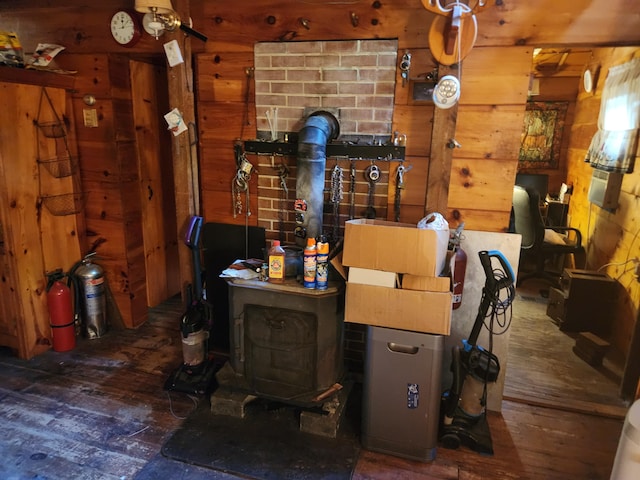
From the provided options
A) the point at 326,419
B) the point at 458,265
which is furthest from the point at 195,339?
the point at 458,265

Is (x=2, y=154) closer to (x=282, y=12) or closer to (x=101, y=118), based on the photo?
(x=101, y=118)

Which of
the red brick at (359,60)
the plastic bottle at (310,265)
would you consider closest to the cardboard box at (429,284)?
the plastic bottle at (310,265)

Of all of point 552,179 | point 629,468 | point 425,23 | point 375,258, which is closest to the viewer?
point 629,468

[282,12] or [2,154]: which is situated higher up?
[282,12]

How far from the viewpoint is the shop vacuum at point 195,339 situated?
257 centimetres

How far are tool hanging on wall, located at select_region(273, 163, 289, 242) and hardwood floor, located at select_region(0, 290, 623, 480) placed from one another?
3.67 feet

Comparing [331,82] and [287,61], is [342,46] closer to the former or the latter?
[331,82]

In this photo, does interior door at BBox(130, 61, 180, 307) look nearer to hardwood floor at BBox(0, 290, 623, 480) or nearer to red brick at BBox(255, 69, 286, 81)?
hardwood floor at BBox(0, 290, 623, 480)

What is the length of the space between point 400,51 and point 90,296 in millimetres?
2580

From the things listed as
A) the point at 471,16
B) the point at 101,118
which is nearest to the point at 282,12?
the point at 471,16

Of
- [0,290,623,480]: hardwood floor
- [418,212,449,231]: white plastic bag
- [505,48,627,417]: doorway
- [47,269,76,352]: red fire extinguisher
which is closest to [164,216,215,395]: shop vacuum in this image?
[0,290,623,480]: hardwood floor

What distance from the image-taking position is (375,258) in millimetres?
1951

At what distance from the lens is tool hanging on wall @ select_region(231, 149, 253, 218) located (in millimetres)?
2662

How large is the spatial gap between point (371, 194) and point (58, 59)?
2.29 meters
